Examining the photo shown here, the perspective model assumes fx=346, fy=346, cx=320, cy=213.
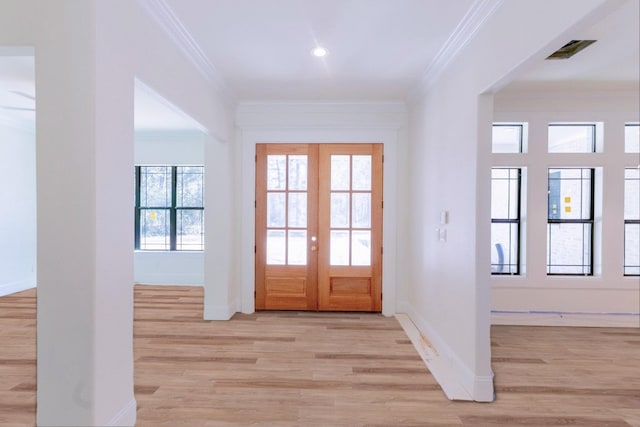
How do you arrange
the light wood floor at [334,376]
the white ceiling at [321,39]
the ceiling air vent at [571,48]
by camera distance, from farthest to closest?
the ceiling air vent at [571,48] → the white ceiling at [321,39] → the light wood floor at [334,376]

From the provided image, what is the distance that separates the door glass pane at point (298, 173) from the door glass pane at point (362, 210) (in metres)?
0.74

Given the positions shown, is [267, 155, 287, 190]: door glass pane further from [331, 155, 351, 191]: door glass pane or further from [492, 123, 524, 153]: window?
[492, 123, 524, 153]: window

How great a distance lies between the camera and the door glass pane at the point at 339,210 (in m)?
4.73

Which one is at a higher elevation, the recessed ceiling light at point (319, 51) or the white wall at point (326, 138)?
the recessed ceiling light at point (319, 51)

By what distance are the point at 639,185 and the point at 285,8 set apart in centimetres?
477

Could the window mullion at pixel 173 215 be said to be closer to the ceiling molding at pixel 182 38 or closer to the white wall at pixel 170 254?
the white wall at pixel 170 254

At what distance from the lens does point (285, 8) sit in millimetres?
2488

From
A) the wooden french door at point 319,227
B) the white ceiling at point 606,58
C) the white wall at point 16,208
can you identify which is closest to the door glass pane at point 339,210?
the wooden french door at point 319,227

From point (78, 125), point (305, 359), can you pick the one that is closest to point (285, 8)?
point (78, 125)

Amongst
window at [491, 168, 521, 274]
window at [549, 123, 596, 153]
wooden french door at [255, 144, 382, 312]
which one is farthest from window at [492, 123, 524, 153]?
wooden french door at [255, 144, 382, 312]

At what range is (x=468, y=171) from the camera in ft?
8.93

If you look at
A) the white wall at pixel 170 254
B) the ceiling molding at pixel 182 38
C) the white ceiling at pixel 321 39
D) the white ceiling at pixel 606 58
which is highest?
the white ceiling at pixel 606 58

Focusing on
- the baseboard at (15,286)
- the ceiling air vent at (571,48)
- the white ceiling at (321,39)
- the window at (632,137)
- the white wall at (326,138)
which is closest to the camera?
the white ceiling at (321,39)

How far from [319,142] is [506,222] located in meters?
2.63
